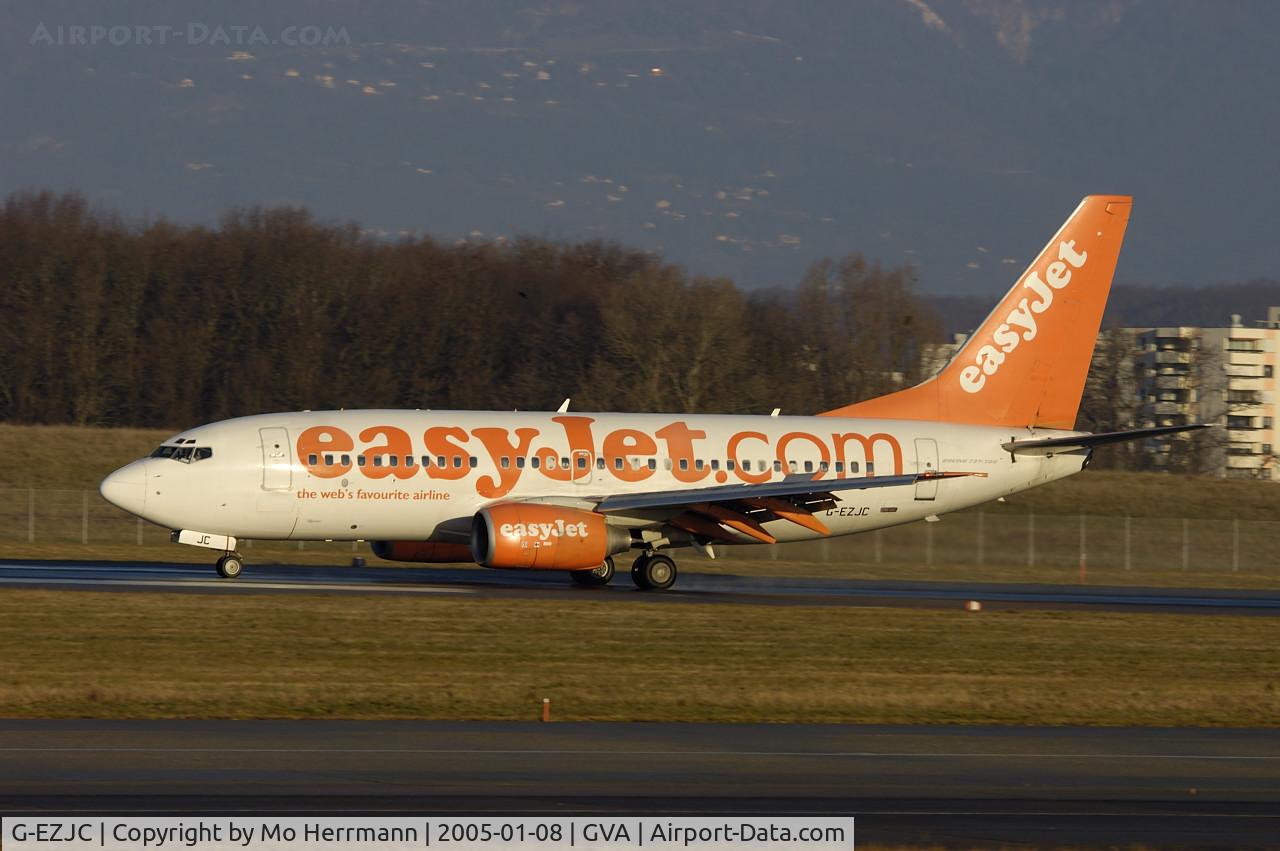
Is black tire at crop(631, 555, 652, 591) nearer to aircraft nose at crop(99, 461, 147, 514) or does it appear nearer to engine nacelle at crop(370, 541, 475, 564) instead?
engine nacelle at crop(370, 541, 475, 564)

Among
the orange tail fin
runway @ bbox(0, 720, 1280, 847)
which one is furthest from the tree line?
runway @ bbox(0, 720, 1280, 847)

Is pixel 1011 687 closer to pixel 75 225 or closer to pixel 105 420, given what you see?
pixel 105 420

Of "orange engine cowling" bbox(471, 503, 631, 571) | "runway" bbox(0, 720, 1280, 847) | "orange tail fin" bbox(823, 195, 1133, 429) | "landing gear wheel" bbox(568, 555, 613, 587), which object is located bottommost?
"runway" bbox(0, 720, 1280, 847)

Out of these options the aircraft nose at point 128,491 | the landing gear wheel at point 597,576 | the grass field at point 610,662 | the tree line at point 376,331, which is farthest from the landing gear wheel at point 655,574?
the tree line at point 376,331

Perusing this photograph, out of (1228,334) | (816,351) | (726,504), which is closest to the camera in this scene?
(726,504)

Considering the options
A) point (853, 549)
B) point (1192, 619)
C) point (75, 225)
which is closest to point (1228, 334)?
point (75, 225)

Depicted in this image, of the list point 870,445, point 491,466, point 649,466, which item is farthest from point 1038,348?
point 491,466
